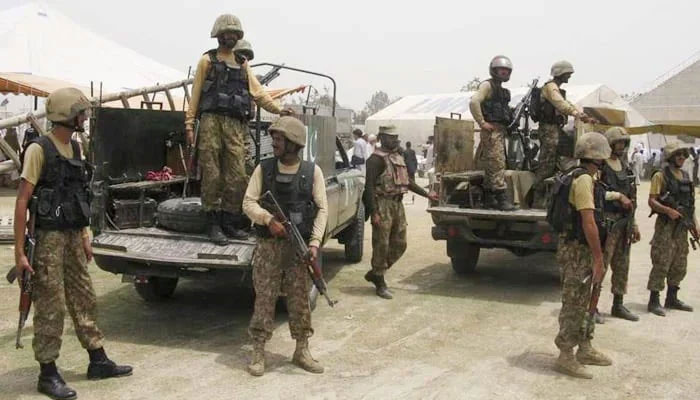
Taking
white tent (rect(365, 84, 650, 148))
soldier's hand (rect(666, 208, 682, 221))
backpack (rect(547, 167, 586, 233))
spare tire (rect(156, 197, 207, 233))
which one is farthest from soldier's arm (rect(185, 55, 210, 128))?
white tent (rect(365, 84, 650, 148))

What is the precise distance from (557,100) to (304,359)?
13.1 feet

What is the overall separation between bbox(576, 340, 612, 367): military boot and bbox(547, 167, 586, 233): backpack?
831mm

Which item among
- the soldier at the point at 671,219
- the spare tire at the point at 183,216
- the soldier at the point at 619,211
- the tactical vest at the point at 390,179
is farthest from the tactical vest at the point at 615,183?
the spare tire at the point at 183,216

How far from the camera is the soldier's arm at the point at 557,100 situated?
690 cm

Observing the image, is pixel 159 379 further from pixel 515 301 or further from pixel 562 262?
pixel 515 301

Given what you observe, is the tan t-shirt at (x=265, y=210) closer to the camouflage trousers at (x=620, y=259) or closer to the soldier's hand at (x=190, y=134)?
the soldier's hand at (x=190, y=134)

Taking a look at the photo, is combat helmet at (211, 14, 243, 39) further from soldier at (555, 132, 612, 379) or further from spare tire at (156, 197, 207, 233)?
soldier at (555, 132, 612, 379)

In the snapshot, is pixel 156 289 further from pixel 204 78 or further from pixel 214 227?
pixel 204 78

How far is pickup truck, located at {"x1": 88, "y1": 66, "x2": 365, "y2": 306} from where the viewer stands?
5.09 metres

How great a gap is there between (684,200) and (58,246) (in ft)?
17.2

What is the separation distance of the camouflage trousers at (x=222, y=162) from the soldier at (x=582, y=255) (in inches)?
101

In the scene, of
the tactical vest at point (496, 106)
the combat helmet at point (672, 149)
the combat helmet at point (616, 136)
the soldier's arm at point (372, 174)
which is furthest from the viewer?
the tactical vest at point (496, 106)

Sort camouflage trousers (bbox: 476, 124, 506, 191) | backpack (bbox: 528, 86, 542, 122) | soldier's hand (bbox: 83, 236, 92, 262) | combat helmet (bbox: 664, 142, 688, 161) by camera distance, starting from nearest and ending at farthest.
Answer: soldier's hand (bbox: 83, 236, 92, 262)
combat helmet (bbox: 664, 142, 688, 161)
camouflage trousers (bbox: 476, 124, 506, 191)
backpack (bbox: 528, 86, 542, 122)

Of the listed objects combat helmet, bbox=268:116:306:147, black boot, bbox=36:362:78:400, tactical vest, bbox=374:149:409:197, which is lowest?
black boot, bbox=36:362:78:400
